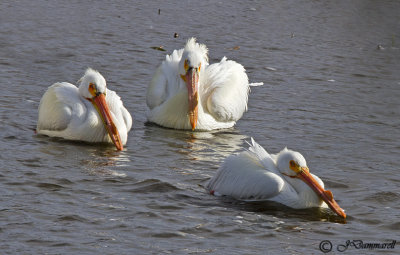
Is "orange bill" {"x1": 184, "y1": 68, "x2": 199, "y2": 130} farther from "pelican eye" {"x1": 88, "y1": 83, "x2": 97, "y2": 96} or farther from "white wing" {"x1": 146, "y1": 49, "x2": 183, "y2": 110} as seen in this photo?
"pelican eye" {"x1": 88, "y1": 83, "x2": 97, "y2": 96}

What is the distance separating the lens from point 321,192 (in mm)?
6391

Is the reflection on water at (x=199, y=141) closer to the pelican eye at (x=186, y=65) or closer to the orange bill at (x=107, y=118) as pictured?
the orange bill at (x=107, y=118)

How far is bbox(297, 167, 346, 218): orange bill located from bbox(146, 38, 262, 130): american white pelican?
2.57 m

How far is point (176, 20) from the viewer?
49.7ft

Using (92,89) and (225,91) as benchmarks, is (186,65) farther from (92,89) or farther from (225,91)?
(92,89)

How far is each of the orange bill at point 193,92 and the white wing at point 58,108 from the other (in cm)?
126

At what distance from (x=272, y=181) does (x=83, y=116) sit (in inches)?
93.7

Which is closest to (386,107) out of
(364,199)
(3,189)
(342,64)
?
(342,64)

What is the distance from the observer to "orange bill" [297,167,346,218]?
626cm

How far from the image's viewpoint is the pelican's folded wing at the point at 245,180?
6.48m

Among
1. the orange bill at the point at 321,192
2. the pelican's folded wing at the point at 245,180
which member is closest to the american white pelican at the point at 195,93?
the pelican's folded wing at the point at 245,180

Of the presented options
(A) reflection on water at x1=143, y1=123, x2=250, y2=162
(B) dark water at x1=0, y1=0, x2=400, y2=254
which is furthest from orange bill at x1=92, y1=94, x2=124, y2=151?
(A) reflection on water at x1=143, y1=123, x2=250, y2=162

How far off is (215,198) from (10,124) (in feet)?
8.88

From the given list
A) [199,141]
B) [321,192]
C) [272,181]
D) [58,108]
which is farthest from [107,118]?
[321,192]
